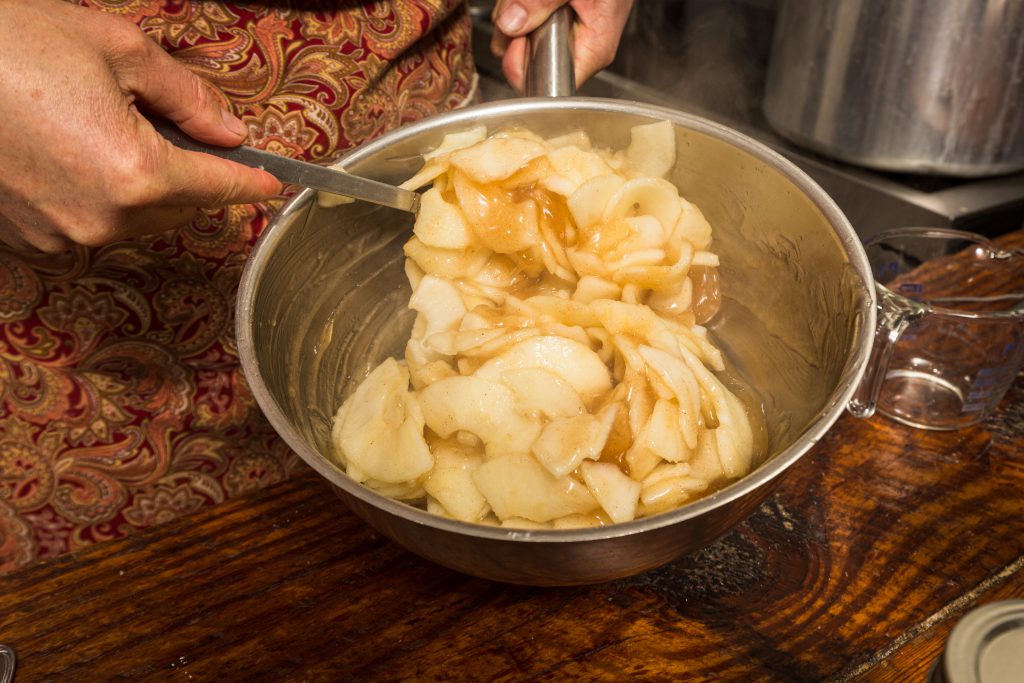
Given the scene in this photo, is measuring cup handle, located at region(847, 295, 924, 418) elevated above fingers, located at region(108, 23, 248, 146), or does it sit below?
below

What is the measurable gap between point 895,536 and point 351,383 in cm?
60

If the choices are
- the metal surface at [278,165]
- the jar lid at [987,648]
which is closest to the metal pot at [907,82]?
the metal surface at [278,165]

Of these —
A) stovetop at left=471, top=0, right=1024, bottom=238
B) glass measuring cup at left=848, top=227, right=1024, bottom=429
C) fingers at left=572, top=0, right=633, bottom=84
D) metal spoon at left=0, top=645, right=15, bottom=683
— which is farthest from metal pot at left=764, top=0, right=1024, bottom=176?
metal spoon at left=0, top=645, right=15, bottom=683

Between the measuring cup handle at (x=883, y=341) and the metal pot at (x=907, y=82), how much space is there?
0.72 m

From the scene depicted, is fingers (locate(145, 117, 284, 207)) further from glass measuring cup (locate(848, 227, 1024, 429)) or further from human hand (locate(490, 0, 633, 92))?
glass measuring cup (locate(848, 227, 1024, 429))

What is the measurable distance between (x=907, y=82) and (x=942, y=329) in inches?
22.3

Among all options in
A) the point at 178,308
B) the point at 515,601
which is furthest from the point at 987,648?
the point at 178,308

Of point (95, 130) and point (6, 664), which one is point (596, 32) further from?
point (6, 664)

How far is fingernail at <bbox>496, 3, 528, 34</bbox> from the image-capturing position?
91cm

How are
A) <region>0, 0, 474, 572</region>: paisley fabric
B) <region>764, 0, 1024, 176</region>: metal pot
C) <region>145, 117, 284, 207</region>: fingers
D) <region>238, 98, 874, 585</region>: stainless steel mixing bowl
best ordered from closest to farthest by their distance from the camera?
<region>238, 98, 874, 585</region>: stainless steel mixing bowl
<region>145, 117, 284, 207</region>: fingers
<region>0, 0, 474, 572</region>: paisley fabric
<region>764, 0, 1024, 176</region>: metal pot

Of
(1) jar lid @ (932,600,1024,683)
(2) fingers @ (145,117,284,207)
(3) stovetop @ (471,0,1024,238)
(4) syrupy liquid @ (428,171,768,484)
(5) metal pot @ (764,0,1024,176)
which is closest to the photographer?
(1) jar lid @ (932,600,1024,683)

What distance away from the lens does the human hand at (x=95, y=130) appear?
0.63 meters

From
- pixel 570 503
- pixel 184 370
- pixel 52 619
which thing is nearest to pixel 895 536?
pixel 570 503

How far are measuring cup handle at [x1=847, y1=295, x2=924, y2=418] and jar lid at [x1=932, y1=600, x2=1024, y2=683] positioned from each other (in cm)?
47
